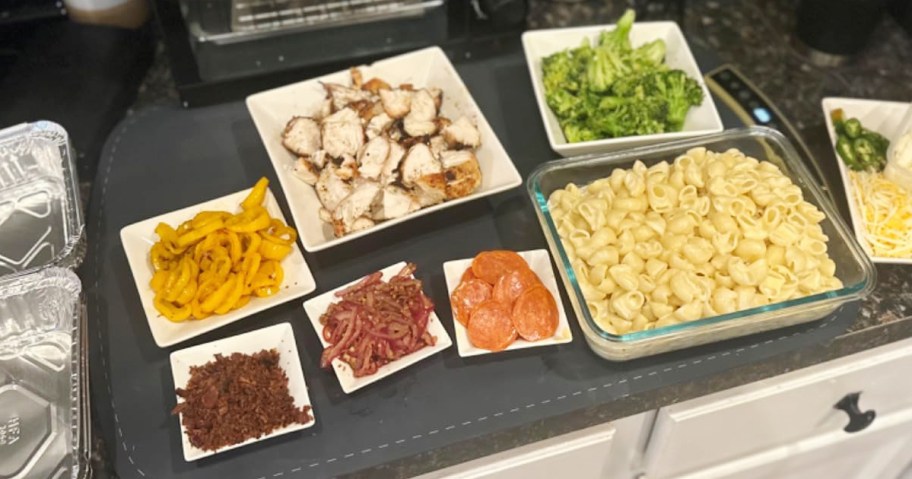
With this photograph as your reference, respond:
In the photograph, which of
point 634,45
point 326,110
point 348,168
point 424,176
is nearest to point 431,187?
point 424,176

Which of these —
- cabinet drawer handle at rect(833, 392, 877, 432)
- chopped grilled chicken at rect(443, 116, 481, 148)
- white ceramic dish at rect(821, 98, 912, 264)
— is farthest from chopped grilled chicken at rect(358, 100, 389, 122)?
cabinet drawer handle at rect(833, 392, 877, 432)

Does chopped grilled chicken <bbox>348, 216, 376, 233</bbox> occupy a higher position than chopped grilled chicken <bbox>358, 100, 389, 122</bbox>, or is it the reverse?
chopped grilled chicken <bbox>358, 100, 389, 122</bbox>

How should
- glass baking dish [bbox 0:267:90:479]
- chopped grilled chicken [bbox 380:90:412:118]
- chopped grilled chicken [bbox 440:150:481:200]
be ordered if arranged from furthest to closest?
chopped grilled chicken [bbox 380:90:412:118], chopped grilled chicken [bbox 440:150:481:200], glass baking dish [bbox 0:267:90:479]

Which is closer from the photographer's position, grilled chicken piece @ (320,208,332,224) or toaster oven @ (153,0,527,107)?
→ grilled chicken piece @ (320,208,332,224)

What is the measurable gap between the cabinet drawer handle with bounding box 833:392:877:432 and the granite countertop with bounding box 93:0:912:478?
14cm

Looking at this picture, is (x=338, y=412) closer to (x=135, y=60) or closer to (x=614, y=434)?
(x=614, y=434)

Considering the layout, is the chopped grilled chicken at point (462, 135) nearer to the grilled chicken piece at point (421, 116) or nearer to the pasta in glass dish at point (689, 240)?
the grilled chicken piece at point (421, 116)

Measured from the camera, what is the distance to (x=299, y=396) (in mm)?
961

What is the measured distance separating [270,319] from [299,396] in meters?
0.14

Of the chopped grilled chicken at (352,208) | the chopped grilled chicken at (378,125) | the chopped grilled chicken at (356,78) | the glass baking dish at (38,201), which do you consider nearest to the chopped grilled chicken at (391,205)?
the chopped grilled chicken at (352,208)

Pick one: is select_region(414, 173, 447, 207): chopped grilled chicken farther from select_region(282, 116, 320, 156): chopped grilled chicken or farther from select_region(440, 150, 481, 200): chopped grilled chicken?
select_region(282, 116, 320, 156): chopped grilled chicken

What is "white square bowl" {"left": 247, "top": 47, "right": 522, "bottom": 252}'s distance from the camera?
110cm

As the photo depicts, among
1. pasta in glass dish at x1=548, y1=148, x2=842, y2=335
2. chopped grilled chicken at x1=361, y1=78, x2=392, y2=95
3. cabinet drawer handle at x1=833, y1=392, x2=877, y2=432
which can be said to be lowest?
cabinet drawer handle at x1=833, y1=392, x2=877, y2=432

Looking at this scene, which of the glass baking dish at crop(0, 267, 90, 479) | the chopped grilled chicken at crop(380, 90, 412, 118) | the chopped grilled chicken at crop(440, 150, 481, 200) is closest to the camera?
the glass baking dish at crop(0, 267, 90, 479)
